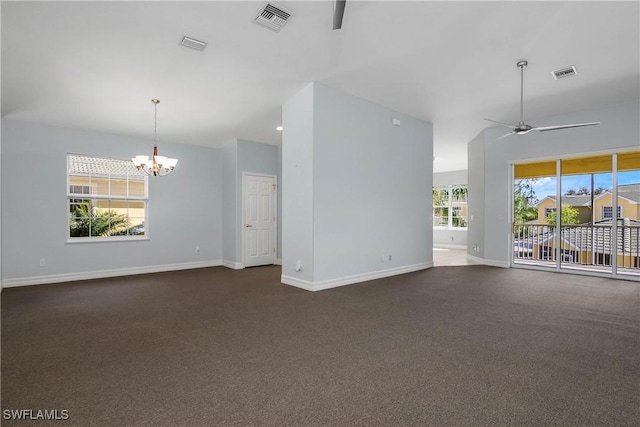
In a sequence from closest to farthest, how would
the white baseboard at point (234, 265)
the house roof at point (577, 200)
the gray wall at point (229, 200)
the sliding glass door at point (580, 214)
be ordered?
the sliding glass door at point (580, 214) < the house roof at point (577, 200) < the white baseboard at point (234, 265) < the gray wall at point (229, 200)

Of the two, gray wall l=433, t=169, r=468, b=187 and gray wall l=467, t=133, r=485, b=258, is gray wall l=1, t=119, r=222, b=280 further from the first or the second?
gray wall l=433, t=169, r=468, b=187

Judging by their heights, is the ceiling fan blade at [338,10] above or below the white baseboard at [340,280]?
above

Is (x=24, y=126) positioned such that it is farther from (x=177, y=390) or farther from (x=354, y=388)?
(x=354, y=388)

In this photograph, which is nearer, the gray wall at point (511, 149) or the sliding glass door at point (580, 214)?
the gray wall at point (511, 149)

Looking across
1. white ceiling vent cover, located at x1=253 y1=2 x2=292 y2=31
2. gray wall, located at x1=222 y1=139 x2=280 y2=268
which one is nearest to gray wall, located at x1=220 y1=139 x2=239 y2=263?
gray wall, located at x1=222 y1=139 x2=280 y2=268

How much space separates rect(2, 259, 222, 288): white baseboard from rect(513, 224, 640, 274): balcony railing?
6.79 meters

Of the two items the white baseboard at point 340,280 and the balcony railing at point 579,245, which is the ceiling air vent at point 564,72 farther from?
the white baseboard at point 340,280

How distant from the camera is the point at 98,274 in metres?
5.89

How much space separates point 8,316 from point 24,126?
353 centimetres

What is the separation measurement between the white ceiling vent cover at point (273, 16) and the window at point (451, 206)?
32.2 feet

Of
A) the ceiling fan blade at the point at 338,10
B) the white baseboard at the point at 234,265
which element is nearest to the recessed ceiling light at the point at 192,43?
the ceiling fan blade at the point at 338,10

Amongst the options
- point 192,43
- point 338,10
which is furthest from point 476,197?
point 192,43

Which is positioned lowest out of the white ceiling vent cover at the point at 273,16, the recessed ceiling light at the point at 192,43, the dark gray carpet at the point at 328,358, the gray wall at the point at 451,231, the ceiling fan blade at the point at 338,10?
the dark gray carpet at the point at 328,358

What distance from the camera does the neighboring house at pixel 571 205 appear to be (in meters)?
5.82
